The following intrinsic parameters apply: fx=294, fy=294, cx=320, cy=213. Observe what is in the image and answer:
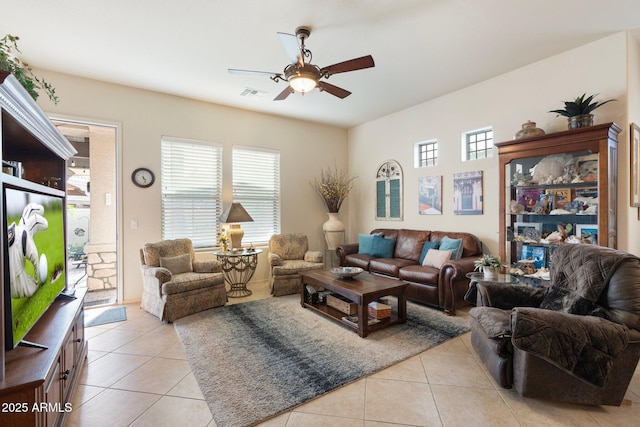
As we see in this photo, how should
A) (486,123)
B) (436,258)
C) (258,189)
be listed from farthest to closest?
(258,189) < (486,123) < (436,258)

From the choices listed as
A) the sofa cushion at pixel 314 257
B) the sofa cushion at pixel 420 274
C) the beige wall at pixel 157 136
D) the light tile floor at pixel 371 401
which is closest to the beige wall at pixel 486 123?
A: the sofa cushion at pixel 420 274

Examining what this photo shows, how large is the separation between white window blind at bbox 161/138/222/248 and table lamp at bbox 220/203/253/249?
0.42 m

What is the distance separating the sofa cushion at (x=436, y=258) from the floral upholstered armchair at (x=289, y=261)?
1566mm

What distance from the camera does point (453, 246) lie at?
12.9ft

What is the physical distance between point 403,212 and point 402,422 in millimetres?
3764

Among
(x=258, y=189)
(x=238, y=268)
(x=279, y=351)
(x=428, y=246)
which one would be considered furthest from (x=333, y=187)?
(x=279, y=351)

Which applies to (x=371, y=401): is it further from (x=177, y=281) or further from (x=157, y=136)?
(x=157, y=136)

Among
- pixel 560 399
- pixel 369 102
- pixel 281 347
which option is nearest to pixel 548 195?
pixel 560 399

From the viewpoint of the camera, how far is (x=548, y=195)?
325 cm

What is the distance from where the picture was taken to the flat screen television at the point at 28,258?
4.51 feet

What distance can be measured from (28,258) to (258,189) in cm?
370

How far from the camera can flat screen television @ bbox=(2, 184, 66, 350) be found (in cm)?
138

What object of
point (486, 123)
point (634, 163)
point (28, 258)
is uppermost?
point (486, 123)

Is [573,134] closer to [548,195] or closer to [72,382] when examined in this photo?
[548,195]
